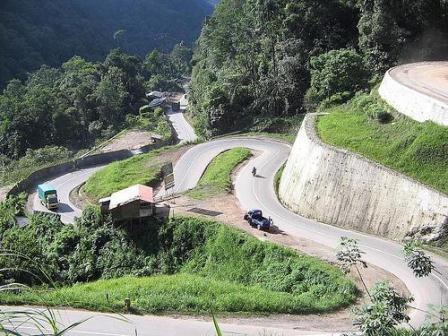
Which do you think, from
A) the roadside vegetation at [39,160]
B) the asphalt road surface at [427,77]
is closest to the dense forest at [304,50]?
the asphalt road surface at [427,77]

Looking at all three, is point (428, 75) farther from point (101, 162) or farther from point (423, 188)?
point (101, 162)

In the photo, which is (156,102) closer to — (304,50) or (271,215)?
Answer: (304,50)

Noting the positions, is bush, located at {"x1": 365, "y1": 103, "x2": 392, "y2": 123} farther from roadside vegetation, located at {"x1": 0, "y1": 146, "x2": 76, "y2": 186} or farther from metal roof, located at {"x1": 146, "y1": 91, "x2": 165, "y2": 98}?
metal roof, located at {"x1": 146, "y1": 91, "x2": 165, "y2": 98}

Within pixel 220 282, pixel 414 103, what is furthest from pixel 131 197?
pixel 414 103

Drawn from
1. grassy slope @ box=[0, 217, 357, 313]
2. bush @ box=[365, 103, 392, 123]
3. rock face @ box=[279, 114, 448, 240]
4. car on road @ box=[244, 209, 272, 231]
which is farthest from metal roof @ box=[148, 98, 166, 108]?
car on road @ box=[244, 209, 272, 231]

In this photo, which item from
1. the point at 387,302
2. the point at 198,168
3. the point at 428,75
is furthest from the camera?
the point at 198,168

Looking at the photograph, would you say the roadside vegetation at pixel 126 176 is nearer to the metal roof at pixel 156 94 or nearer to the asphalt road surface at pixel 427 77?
the asphalt road surface at pixel 427 77

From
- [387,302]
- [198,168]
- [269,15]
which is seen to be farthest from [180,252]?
[269,15]
